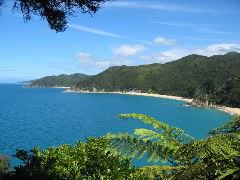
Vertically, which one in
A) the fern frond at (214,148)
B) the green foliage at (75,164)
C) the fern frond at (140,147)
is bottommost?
the green foliage at (75,164)

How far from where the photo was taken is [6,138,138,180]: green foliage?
665 centimetres

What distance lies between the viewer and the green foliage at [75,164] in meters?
6.65

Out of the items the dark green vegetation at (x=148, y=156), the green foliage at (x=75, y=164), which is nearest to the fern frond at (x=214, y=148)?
the dark green vegetation at (x=148, y=156)

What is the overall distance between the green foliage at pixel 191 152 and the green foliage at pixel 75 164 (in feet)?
1.69

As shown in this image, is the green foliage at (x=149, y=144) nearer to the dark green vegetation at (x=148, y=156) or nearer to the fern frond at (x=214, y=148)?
the dark green vegetation at (x=148, y=156)

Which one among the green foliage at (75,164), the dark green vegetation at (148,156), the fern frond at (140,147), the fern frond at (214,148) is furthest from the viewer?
the green foliage at (75,164)

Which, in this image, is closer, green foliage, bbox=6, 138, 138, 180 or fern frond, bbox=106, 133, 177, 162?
fern frond, bbox=106, 133, 177, 162

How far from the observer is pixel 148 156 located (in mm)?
5816

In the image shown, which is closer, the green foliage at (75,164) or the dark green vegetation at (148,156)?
the dark green vegetation at (148,156)

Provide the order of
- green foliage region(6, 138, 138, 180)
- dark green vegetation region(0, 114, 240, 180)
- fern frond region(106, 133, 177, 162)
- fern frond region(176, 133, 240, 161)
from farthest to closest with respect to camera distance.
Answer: green foliage region(6, 138, 138, 180)
fern frond region(106, 133, 177, 162)
dark green vegetation region(0, 114, 240, 180)
fern frond region(176, 133, 240, 161)

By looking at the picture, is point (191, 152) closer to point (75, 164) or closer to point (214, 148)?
point (214, 148)

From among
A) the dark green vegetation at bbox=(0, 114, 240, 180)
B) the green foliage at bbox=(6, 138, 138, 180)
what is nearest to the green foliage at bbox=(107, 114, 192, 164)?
the dark green vegetation at bbox=(0, 114, 240, 180)

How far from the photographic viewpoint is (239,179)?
171 inches

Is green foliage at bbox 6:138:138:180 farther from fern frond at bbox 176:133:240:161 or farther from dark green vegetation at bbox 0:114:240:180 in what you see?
fern frond at bbox 176:133:240:161
